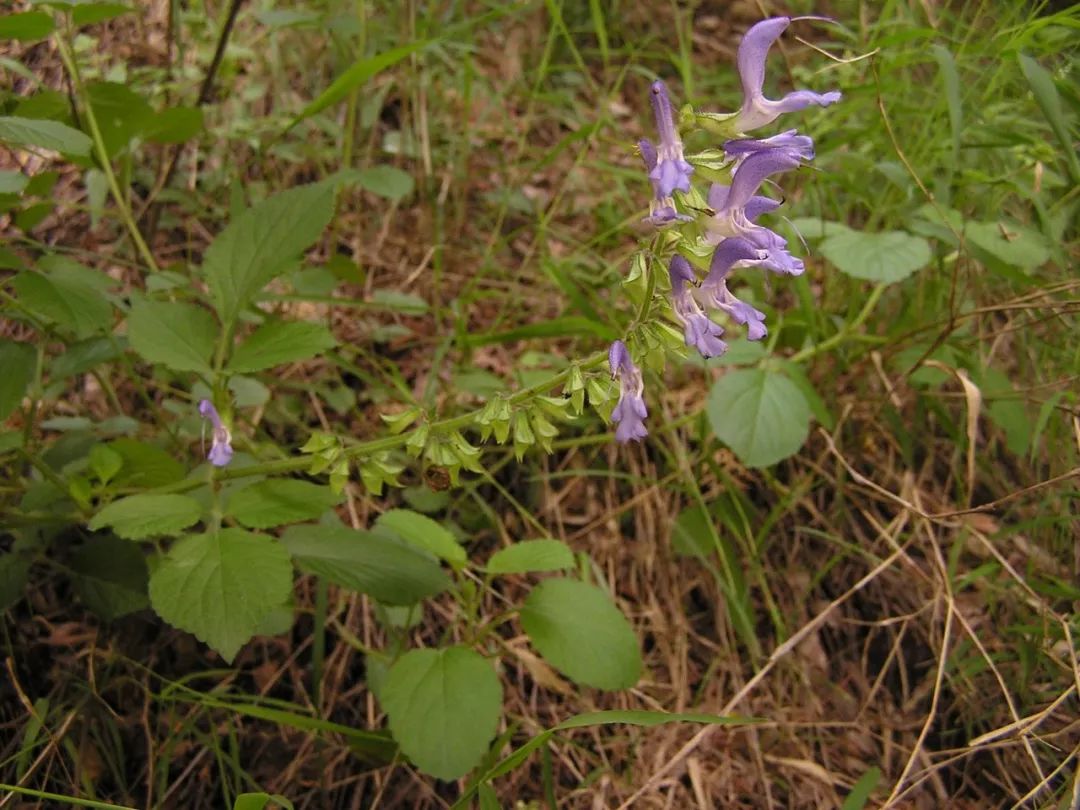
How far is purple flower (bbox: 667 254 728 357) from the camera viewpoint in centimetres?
129

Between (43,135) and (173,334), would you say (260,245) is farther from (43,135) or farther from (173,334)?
(43,135)

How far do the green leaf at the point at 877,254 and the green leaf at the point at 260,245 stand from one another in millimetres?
1166

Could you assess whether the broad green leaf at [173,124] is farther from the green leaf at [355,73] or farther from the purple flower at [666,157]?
the purple flower at [666,157]

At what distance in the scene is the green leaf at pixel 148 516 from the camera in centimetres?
142

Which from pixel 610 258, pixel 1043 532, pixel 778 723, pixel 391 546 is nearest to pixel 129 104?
pixel 391 546

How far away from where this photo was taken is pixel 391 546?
5.42 feet

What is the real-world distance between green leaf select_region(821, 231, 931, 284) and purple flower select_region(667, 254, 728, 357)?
791mm

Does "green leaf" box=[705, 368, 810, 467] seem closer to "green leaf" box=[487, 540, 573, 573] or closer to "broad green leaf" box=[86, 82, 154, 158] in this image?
"green leaf" box=[487, 540, 573, 573]

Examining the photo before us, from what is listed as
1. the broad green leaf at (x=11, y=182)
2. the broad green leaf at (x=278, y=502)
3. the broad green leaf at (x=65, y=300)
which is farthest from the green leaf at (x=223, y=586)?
the broad green leaf at (x=11, y=182)

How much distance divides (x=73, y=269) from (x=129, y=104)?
474mm

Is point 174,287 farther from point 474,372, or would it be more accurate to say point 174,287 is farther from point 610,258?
point 610,258

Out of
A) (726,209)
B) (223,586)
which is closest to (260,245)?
(223,586)

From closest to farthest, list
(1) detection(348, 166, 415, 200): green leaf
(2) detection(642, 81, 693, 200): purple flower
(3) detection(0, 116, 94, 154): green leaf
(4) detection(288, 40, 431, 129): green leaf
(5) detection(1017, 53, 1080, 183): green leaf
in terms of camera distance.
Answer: (2) detection(642, 81, 693, 200): purple flower, (3) detection(0, 116, 94, 154): green leaf, (5) detection(1017, 53, 1080, 183): green leaf, (4) detection(288, 40, 431, 129): green leaf, (1) detection(348, 166, 415, 200): green leaf

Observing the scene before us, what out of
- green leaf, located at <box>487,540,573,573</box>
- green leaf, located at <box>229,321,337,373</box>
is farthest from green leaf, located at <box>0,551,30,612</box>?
green leaf, located at <box>487,540,573,573</box>
